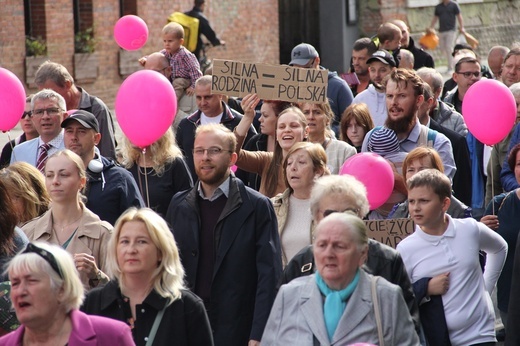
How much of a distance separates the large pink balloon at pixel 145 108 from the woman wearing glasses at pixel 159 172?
89mm

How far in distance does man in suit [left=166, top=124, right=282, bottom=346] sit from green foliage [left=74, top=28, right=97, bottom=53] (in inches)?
579

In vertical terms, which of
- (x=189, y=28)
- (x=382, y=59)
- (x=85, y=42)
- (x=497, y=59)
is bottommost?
(x=382, y=59)

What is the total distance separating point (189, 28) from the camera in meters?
21.3

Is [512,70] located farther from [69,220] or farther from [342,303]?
[342,303]

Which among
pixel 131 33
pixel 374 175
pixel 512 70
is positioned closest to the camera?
pixel 374 175

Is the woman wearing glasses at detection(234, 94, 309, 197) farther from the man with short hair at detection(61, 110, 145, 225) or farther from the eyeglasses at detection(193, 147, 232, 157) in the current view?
the eyeglasses at detection(193, 147, 232, 157)

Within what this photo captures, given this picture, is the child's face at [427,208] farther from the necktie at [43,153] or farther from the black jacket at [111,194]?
the necktie at [43,153]

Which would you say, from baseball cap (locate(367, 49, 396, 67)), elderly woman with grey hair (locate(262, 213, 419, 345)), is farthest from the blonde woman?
baseball cap (locate(367, 49, 396, 67))

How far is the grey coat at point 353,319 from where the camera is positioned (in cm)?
489

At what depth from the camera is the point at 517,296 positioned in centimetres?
577

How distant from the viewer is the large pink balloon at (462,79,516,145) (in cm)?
899

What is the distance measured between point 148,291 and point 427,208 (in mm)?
1737

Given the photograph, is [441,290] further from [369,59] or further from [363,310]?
[369,59]

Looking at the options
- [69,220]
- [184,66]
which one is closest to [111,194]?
[69,220]
